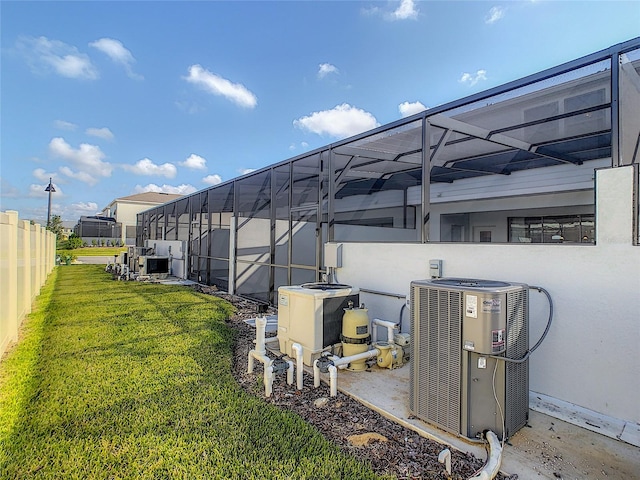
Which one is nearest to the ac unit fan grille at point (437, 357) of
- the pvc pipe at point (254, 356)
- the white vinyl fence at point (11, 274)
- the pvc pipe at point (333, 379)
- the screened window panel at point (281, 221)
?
the pvc pipe at point (333, 379)

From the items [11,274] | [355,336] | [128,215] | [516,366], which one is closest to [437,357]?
[516,366]

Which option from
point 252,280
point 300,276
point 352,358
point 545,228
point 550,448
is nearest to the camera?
point 550,448

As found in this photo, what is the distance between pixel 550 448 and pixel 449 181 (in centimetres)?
804

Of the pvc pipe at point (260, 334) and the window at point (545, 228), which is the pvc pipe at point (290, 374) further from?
the window at point (545, 228)

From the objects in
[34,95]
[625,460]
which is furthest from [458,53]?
[34,95]

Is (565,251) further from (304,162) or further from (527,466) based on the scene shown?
(304,162)

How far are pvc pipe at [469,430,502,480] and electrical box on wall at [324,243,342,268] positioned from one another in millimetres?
3130

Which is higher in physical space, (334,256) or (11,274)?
(334,256)

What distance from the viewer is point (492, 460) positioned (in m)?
1.80

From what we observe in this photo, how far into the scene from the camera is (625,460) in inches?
77.5

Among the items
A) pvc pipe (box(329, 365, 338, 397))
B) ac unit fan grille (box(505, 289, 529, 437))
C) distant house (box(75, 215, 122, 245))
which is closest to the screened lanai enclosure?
A: ac unit fan grille (box(505, 289, 529, 437))

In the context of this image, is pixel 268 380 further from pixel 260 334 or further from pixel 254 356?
pixel 260 334

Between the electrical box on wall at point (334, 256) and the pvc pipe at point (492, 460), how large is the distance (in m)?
3.13

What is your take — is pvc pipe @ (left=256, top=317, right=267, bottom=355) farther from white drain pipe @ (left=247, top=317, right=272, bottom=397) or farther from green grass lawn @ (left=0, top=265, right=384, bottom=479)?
green grass lawn @ (left=0, top=265, right=384, bottom=479)
